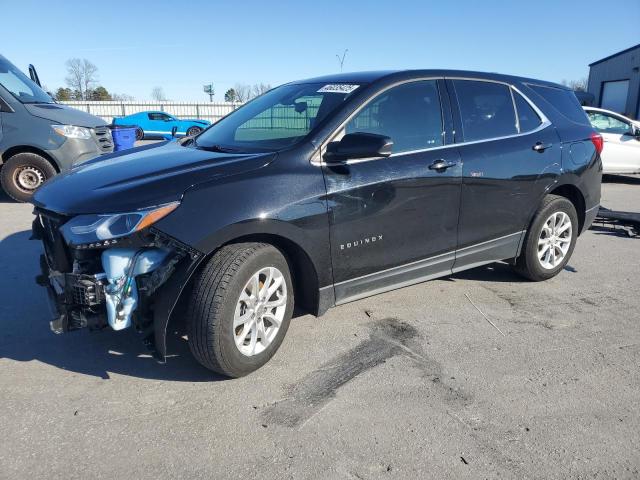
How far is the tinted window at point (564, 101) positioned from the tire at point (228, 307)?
3.23 metres

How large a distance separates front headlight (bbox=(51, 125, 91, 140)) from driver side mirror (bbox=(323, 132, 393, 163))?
6089 millimetres

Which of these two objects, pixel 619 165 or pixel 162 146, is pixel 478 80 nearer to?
pixel 162 146

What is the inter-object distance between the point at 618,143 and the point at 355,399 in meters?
10.8

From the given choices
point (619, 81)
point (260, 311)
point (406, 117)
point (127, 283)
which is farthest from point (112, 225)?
point (619, 81)

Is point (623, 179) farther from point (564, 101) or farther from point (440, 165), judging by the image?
point (440, 165)

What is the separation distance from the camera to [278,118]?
383 cm

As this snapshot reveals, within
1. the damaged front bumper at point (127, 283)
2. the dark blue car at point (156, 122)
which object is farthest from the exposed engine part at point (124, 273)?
the dark blue car at point (156, 122)

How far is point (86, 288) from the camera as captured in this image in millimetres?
2719

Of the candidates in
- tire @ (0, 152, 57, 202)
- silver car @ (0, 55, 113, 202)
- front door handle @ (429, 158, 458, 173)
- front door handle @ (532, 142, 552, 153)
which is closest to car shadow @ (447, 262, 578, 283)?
front door handle @ (532, 142, 552, 153)

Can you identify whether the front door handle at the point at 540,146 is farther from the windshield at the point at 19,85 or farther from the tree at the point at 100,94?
the tree at the point at 100,94

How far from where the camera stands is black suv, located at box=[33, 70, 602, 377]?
277 centimetres

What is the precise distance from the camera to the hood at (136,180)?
277cm

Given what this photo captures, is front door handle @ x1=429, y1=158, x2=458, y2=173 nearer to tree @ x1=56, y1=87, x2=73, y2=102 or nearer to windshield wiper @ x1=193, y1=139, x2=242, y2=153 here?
windshield wiper @ x1=193, y1=139, x2=242, y2=153

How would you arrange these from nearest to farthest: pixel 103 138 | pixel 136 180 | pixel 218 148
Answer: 1. pixel 136 180
2. pixel 218 148
3. pixel 103 138
